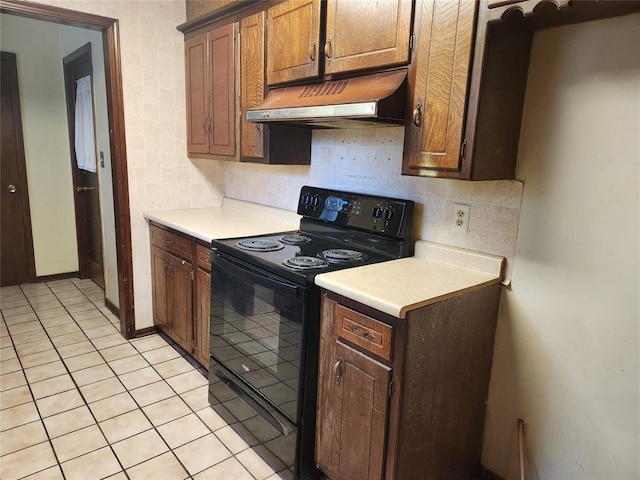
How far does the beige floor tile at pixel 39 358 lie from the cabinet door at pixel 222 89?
1680mm

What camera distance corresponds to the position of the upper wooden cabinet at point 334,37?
1.61 m

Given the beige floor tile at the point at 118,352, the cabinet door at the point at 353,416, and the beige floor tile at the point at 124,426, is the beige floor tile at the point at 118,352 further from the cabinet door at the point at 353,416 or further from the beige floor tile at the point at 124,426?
the cabinet door at the point at 353,416

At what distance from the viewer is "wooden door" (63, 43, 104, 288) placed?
12.1 feet

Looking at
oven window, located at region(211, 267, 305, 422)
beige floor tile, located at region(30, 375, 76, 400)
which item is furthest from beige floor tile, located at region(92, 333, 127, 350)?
oven window, located at region(211, 267, 305, 422)

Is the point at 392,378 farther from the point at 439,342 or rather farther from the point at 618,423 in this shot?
the point at 618,423

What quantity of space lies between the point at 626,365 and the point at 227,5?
2.54m

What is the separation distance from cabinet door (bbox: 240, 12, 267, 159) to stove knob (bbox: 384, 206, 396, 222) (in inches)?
32.0

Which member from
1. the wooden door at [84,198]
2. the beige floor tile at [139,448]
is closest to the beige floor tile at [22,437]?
the beige floor tile at [139,448]

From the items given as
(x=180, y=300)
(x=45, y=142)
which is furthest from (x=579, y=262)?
(x=45, y=142)

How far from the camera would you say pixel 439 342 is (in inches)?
58.9

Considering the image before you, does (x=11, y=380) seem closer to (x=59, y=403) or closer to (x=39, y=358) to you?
(x=39, y=358)

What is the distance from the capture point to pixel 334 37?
1835 millimetres

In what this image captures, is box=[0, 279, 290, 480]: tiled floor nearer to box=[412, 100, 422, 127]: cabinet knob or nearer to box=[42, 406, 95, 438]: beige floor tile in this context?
box=[42, 406, 95, 438]: beige floor tile

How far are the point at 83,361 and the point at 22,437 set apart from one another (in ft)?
2.40
